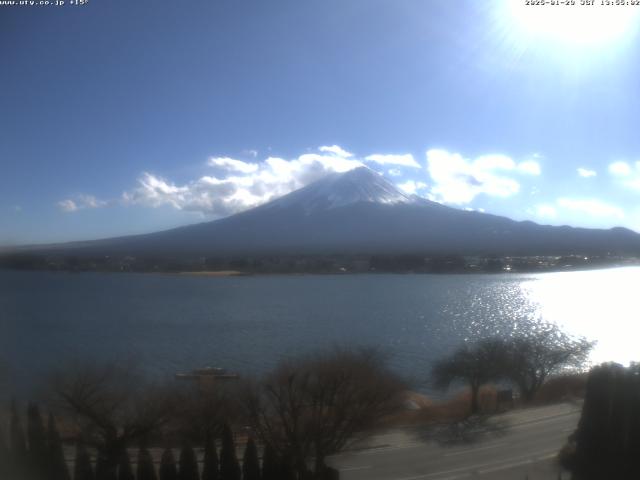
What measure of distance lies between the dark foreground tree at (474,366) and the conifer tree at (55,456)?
9.62 ft

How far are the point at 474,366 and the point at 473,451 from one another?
1.28 meters

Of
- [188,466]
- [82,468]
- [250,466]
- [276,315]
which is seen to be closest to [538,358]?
[250,466]

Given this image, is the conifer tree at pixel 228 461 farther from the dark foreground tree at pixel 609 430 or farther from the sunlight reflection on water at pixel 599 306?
the sunlight reflection on water at pixel 599 306

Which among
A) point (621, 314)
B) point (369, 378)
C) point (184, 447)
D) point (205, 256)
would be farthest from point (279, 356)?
point (205, 256)

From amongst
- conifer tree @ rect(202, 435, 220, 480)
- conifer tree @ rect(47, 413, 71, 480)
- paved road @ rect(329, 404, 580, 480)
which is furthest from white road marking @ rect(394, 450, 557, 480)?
conifer tree @ rect(47, 413, 71, 480)

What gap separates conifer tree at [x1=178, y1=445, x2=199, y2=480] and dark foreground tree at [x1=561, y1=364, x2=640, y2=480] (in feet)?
6.98

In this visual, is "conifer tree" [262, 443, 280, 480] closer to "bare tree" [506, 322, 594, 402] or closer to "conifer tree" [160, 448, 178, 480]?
"conifer tree" [160, 448, 178, 480]

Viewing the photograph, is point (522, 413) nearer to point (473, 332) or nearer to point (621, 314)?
point (473, 332)

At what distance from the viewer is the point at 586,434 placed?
10.6 ft

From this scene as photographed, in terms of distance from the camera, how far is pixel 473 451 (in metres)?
3.39

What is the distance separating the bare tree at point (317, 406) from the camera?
11.3 ft

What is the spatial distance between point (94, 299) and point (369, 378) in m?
4.85

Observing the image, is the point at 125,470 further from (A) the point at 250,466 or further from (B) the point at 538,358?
(B) the point at 538,358

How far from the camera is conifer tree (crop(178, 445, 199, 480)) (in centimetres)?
313
